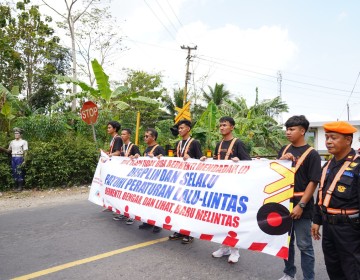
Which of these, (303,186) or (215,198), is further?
(215,198)

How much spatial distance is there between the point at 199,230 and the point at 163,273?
677 millimetres

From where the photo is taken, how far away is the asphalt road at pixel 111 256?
3662 millimetres

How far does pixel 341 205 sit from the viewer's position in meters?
2.63

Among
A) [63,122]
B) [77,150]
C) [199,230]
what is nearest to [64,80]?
[63,122]

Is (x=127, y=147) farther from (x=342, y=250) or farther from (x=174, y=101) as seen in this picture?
(x=174, y=101)

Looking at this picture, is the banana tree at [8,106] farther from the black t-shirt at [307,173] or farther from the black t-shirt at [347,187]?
the black t-shirt at [347,187]

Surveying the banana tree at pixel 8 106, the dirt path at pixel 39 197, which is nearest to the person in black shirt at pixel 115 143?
the dirt path at pixel 39 197

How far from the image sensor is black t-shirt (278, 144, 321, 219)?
3160 millimetres

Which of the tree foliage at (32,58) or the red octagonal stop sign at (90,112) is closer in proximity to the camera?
the red octagonal stop sign at (90,112)

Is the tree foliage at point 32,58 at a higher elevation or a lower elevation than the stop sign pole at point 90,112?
higher

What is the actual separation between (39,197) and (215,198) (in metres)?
6.16

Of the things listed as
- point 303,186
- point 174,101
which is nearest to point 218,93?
point 174,101

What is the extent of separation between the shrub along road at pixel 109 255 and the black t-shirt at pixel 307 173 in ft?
3.00

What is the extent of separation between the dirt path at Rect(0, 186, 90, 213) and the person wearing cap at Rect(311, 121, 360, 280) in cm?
659
